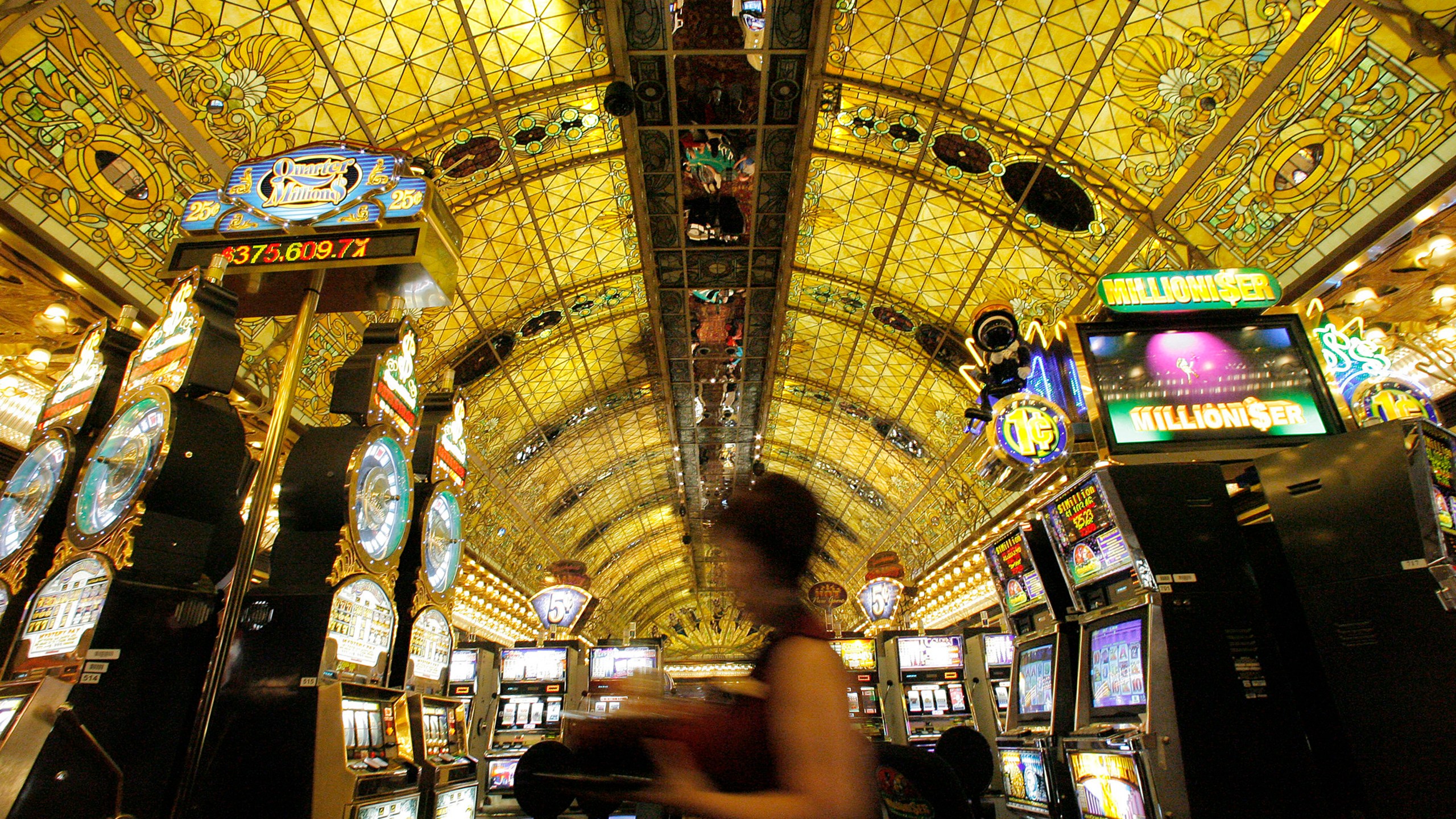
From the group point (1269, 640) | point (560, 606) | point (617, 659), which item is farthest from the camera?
point (560, 606)

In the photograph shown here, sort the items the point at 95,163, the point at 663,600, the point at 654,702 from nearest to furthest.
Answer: the point at 654,702, the point at 95,163, the point at 663,600

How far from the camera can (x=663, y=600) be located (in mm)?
37688

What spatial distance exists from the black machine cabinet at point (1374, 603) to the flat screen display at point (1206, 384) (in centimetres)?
48

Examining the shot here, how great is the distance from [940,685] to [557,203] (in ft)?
31.8

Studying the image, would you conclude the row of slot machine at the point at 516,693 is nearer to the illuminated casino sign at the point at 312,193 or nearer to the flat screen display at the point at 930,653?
the flat screen display at the point at 930,653

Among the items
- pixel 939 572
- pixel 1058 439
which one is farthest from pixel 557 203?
pixel 939 572

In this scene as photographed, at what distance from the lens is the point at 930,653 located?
11.3m

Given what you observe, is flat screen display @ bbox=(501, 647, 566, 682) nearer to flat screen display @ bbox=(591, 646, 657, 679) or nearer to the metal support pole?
flat screen display @ bbox=(591, 646, 657, 679)

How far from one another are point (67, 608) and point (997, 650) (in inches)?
425

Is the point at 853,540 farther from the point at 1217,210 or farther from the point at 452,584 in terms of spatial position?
the point at 452,584

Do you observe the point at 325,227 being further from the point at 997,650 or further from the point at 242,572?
the point at 997,650

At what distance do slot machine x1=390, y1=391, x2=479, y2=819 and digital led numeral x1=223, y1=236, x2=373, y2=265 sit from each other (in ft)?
5.43

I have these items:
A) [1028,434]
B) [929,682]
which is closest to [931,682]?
[929,682]

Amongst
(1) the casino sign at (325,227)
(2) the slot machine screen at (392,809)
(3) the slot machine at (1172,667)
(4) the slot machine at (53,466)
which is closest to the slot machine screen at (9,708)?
(4) the slot machine at (53,466)
